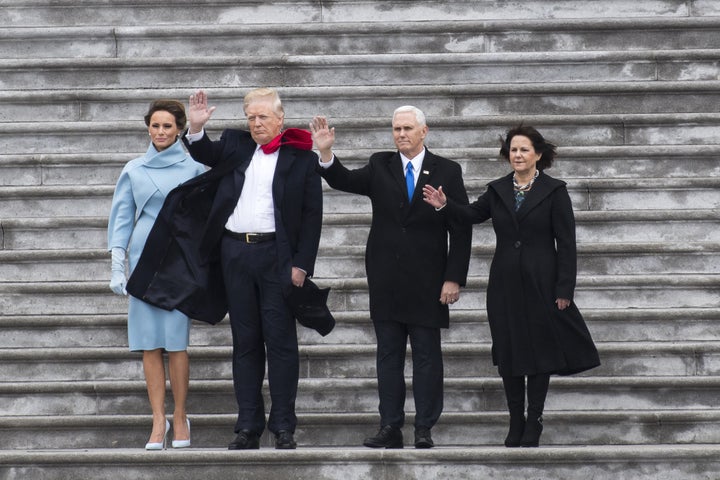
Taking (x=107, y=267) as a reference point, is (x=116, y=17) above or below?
above

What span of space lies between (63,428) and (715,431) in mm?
3586

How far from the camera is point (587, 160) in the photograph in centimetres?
990

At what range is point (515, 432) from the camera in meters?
7.73

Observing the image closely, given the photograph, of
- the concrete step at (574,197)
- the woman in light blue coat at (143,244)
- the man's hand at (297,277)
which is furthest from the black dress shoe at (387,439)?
the concrete step at (574,197)

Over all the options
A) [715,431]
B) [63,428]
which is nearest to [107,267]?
[63,428]

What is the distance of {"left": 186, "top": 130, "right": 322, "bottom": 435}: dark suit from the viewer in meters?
7.63

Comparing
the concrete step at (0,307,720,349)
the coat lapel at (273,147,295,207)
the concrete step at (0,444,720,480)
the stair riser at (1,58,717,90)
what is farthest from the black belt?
the stair riser at (1,58,717,90)

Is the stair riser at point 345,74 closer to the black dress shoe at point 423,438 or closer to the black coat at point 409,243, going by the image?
the black coat at point 409,243

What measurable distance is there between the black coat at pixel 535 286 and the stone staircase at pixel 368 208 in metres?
0.50

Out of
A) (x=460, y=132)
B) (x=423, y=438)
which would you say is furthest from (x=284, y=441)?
(x=460, y=132)

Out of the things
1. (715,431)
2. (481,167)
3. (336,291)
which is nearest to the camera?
(715,431)

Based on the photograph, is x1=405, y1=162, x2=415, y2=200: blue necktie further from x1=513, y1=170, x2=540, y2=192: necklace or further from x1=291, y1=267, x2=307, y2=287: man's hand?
x1=291, y1=267, x2=307, y2=287: man's hand

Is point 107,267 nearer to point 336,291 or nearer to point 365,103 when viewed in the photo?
point 336,291

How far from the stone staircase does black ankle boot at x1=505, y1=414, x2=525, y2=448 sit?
17 centimetres
